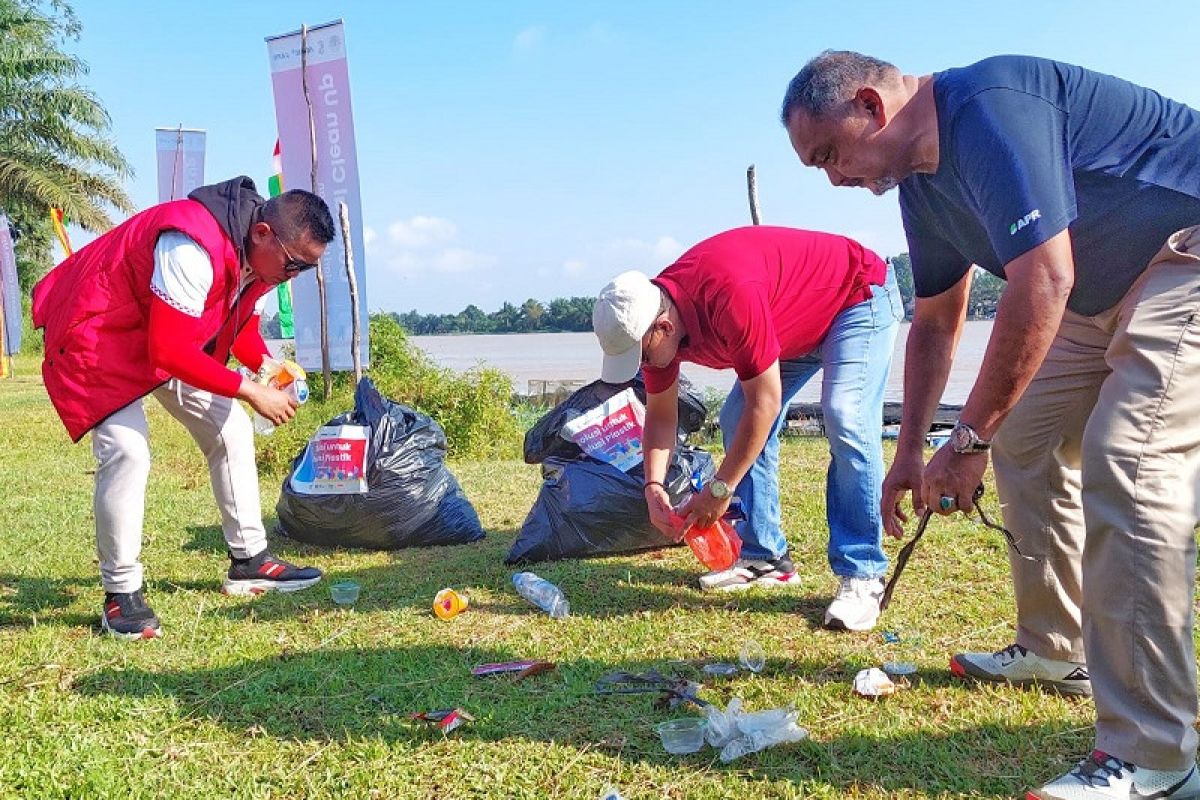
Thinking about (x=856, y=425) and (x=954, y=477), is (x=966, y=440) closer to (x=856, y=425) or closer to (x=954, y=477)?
(x=954, y=477)

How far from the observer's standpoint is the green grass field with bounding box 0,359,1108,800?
2080 millimetres

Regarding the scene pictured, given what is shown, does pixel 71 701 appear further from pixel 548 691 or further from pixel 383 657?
pixel 548 691

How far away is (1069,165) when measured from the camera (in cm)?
185

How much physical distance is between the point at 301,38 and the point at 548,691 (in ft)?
29.5

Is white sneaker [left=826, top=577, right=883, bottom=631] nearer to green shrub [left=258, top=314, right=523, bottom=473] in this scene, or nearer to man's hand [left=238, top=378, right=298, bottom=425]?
man's hand [left=238, top=378, right=298, bottom=425]

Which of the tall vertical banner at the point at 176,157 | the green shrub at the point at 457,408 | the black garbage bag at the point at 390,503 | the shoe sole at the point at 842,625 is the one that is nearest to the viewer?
the shoe sole at the point at 842,625

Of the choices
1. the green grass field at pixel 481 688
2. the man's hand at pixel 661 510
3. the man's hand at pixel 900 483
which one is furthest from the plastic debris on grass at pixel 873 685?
the man's hand at pixel 661 510

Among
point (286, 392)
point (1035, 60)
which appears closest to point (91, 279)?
point (286, 392)

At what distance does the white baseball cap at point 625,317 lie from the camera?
8.66 ft

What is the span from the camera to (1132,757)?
5.94 feet

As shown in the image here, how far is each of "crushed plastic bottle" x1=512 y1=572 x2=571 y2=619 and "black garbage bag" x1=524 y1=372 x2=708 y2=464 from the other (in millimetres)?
877

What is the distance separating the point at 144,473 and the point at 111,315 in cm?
54

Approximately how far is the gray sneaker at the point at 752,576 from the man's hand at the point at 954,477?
1.61 metres

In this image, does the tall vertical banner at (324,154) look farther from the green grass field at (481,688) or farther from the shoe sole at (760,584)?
the shoe sole at (760,584)
